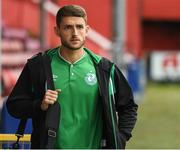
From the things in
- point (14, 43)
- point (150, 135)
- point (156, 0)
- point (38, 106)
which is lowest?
point (150, 135)

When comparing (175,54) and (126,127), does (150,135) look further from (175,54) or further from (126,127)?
(175,54)

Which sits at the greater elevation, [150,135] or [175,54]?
[175,54]

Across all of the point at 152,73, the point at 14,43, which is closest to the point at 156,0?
the point at 152,73

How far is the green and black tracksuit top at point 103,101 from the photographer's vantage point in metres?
4.15

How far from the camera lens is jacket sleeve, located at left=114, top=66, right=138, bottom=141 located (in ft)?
13.9

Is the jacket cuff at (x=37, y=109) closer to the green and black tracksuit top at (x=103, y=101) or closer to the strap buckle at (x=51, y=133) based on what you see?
the green and black tracksuit top at (x=103, y=101)

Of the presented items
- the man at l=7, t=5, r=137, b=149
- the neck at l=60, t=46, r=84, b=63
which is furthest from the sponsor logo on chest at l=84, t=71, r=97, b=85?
the neck at l=60, t=46, r=84, b=63

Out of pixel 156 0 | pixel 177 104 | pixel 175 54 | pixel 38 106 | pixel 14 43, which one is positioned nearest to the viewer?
pixel 38 106

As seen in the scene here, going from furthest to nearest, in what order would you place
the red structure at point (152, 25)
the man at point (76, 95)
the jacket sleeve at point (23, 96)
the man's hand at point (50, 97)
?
1. the red structure at point (152, 25)
2. the jacket sleeve at point (23, 96)
3. the man at point (76, 95)
4. the man's hand at point (50, 97)

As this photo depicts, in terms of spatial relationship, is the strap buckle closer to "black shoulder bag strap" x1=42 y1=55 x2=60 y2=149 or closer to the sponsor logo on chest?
"black shoulder bag strap" x1=42 y1=55 x2=60 y2=149

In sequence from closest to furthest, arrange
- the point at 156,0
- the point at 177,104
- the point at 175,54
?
the point at 177,104 < the point at 175,54 < the point at 156,0

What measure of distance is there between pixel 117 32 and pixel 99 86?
1423 cm

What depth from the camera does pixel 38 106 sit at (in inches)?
163

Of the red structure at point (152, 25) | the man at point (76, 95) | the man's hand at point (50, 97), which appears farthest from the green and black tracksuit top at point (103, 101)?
the red structure at point (152, 25)
